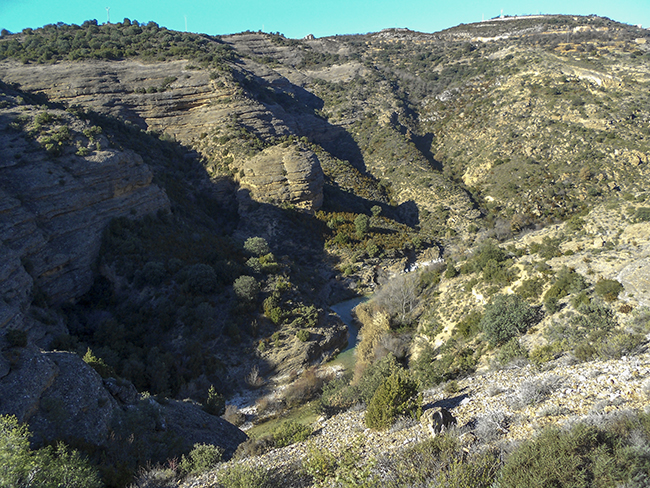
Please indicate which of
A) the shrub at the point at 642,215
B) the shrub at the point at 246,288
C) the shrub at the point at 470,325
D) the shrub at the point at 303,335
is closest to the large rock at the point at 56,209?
the shrub at the point at 246,288

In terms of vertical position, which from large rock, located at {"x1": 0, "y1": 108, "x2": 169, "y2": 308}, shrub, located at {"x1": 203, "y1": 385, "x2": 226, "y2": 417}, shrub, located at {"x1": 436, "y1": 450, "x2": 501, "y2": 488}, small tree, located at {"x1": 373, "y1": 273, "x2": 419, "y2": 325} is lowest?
shrub, located at {"x1": 203, "y1": 385, "x2": 226, "y2": 417}

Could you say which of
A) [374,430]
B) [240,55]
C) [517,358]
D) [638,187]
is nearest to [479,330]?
[517,358]

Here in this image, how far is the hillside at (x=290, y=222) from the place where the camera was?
1426cm

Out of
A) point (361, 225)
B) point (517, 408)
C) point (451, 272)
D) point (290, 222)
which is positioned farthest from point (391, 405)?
point (361, 225)

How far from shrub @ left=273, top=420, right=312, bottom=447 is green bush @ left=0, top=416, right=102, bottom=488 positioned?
4.28m

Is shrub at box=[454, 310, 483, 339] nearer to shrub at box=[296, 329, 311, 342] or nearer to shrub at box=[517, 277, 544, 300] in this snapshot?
shrub at box=[517, 277, 544, 300]

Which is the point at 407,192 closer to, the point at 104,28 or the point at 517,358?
the point at 517,358

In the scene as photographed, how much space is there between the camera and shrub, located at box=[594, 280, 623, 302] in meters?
13.6

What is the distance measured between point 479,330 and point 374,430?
28.6 feet

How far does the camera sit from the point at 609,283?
13977 mm

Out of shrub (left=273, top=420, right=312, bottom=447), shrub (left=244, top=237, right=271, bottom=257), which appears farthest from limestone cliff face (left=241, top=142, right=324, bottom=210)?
shrub (left=273, top=420, right=312, bottom=447)

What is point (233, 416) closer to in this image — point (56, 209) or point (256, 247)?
point (256, 247)

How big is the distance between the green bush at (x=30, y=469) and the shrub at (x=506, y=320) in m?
13.3

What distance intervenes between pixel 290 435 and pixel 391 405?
3291mm
